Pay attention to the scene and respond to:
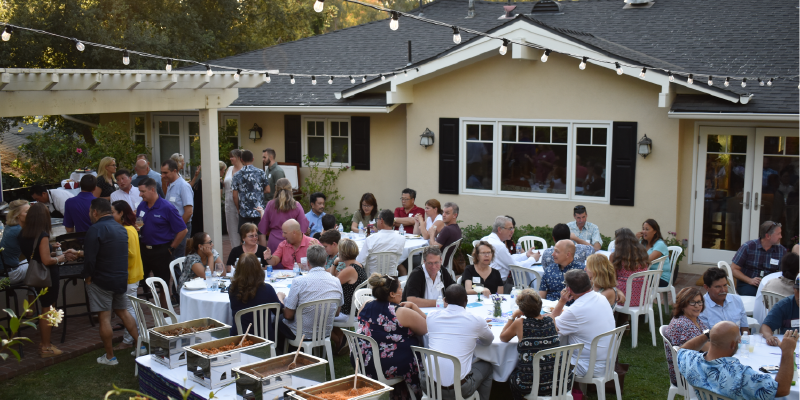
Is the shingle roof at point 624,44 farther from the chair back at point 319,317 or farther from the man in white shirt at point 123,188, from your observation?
the chair back at point 319,317

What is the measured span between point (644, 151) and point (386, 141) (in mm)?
4642

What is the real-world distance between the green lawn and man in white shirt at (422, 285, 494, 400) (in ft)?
3.16

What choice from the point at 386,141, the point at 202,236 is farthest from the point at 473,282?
the point at 386,141

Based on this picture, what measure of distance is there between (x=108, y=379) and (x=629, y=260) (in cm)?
526

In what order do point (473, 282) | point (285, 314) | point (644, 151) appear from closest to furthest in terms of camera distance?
point (285, 314) < point (473, 282) < point (644, 151)

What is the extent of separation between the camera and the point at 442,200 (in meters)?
11.9

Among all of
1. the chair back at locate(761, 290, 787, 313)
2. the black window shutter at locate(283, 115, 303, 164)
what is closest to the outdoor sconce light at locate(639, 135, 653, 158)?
the chair back at locate(761, 290, 787, 313)

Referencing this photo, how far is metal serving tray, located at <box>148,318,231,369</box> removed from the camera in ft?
16.7

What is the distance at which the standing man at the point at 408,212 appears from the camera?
9.67 metres

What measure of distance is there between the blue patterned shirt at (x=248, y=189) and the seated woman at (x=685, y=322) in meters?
6.16

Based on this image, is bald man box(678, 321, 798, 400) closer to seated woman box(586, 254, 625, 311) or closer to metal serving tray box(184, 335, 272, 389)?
seated woman box(586, 254, 625, 311)

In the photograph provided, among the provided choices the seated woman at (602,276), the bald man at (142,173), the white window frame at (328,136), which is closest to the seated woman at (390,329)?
the seated woman at (602,276)

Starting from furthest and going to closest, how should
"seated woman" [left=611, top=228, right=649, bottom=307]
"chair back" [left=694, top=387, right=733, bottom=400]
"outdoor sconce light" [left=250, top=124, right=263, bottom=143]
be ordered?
"outdoor sconce light" [left=250, top=124, right=263, bottom=143]
"seated woman" [left=611, top=228, right=649, bottom=307]
"chair back" [left=694, top=387, right=733, bottom=400]

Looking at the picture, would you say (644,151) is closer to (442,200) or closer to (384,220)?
(442,200)
